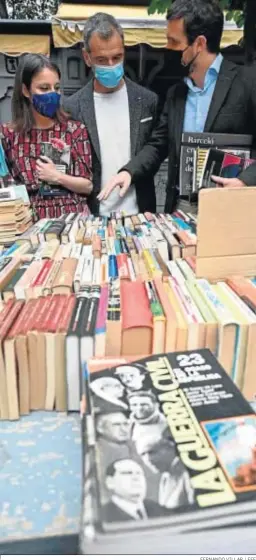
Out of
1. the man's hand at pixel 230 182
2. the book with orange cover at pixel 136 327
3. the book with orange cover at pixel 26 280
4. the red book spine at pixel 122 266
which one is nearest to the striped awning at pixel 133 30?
the man's hand at pixel 230 182

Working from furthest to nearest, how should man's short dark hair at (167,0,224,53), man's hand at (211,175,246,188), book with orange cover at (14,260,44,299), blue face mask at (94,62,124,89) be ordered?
blue face mask at (94,62,124,89) → man's short dark hair at (167,0,224,53) → man's hand at (211,175,246,188) → book with orange cover at (14,260,44,299)

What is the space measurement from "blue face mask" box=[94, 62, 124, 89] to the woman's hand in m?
0.47

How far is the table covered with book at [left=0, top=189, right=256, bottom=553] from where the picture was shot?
551 millimetres

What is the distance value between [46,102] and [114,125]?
1.32ft

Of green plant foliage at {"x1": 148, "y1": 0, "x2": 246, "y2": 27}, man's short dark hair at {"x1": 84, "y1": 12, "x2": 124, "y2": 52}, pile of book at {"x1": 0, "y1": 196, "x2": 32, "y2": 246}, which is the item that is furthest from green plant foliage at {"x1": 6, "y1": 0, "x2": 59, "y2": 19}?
pile of book at {"x1": 0, "y1": 196, "x2": 32, "y2": 246}

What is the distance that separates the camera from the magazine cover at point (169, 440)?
21.7 inches

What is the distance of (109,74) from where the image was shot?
2.04 metres

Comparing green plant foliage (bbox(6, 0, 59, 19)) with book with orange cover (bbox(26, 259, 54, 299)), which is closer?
book with orange cover (bbox(26, 259, 54, 299))

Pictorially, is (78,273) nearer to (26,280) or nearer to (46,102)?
(26,280)

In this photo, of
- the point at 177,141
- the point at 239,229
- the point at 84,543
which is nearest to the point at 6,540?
the point at 84,543

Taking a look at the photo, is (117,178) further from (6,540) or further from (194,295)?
(6,540)

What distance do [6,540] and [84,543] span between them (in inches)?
8.9

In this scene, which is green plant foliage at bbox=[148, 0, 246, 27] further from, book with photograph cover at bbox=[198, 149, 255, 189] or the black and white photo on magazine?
the black and white photo on magazine

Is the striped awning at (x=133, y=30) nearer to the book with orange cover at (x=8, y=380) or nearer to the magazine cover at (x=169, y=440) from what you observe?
the book with orange cover at (x=8, y=380)
